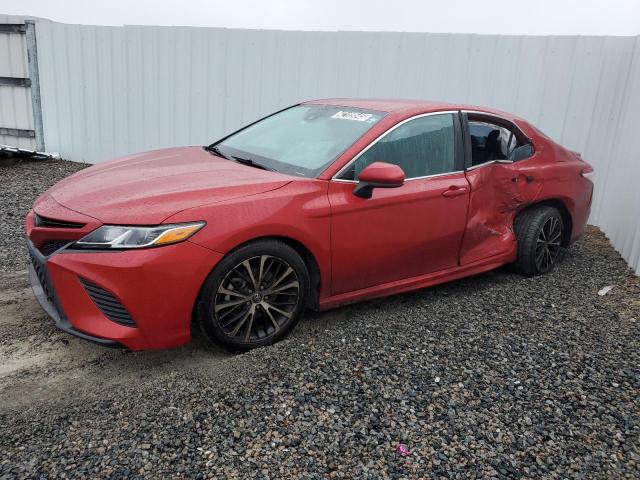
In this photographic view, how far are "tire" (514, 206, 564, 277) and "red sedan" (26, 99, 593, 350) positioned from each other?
12 millimetres

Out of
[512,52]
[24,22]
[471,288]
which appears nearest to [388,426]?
[471,288]

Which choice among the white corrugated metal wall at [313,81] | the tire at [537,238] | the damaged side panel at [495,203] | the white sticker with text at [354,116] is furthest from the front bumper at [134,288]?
the white corrugated metal wall at [313,81]

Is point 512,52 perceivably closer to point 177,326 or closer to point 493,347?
point 493,347

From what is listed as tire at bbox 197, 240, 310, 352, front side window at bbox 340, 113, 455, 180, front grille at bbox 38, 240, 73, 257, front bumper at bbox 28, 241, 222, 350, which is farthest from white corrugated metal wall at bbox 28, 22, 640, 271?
front grille at bbox 38, 240, 73, 257

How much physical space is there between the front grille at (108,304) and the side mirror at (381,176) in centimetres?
162

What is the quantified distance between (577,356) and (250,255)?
217 cm

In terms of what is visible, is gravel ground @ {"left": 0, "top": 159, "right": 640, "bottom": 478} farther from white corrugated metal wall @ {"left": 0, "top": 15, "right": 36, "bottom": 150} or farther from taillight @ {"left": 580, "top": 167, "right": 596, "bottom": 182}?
white corrugated metal wall @ {"left": 0, "top": 15, "right": 36, "bottom": 150}

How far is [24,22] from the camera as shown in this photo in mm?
9609

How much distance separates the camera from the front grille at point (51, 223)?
9.91ft

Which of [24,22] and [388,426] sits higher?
[24,22]

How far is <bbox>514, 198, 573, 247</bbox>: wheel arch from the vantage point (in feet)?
16.1

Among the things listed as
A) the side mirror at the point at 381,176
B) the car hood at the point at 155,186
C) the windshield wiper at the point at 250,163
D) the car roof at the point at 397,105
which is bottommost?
the car hood at the point at 155,186

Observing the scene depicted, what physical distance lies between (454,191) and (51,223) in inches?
106

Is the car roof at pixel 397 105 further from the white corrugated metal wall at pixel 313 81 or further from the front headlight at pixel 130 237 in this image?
the white corrugated metal wall at pixel 313 81
